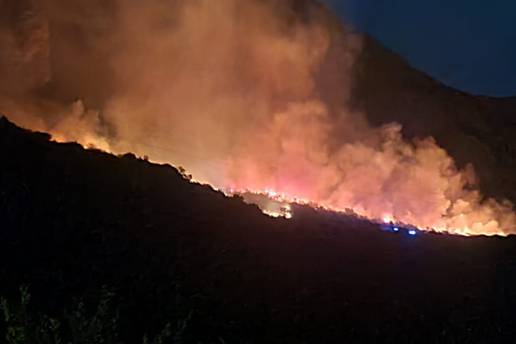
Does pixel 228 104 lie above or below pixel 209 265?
above

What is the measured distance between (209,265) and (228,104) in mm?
20349

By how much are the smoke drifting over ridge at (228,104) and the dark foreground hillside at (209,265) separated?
12053 millimetres

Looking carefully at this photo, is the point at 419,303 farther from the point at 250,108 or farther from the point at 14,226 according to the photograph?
the point at 250,108

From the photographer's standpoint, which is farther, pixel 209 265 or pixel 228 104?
pixel 228 104

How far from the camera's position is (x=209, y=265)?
52.4 feet

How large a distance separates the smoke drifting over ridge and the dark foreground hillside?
39.5 ft

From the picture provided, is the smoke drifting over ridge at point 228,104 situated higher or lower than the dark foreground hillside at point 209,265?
higher

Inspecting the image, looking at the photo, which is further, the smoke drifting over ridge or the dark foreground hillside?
the smoke drifting over ridge

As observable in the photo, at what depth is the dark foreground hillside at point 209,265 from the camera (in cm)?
1477

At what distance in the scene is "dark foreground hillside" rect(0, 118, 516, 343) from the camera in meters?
14.8

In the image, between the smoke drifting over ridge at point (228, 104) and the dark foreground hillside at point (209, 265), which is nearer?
the dark foreground hillside at point (209, 265)

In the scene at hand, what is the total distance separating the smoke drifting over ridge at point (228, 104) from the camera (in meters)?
31.0

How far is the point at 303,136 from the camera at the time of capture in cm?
3444

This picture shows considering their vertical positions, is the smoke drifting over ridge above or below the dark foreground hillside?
above
